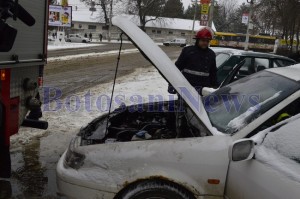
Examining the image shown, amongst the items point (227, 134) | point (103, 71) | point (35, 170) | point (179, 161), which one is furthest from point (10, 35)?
point (103, 71)

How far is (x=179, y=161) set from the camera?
3.03 metres

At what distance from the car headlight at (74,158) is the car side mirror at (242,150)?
1345mm

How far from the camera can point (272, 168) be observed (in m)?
2.62

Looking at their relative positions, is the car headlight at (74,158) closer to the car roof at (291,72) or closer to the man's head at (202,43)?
the car roof at (291,72)

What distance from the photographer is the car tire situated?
3076 mm

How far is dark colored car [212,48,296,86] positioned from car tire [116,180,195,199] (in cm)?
513

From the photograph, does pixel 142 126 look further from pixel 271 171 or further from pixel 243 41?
pixel 243 41

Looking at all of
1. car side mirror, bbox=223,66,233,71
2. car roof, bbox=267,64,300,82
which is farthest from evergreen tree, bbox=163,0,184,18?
car roof, bbox=267,64,300,82

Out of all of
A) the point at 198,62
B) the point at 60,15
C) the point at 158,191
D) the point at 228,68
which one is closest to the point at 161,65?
the point at 158,191

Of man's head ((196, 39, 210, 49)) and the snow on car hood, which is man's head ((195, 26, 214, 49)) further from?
the snow on car hood

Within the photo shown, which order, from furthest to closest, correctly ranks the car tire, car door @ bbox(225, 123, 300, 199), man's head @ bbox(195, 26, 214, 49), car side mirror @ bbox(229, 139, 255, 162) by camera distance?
man's head @ bbox(195, 26, 214, 49)
the car tire
car side mirror @ bbox(229, 139, 255, 162)
car door @ bbox(225, 123, 300, 199)

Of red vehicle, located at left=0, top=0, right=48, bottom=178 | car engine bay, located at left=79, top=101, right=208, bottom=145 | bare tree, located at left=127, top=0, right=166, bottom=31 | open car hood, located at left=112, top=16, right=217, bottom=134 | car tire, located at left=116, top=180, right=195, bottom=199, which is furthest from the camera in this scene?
bare tree, located at left=127, top=0, right=166, bottom=31

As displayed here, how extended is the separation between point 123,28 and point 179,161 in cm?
127

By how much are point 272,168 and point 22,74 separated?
3401mm
